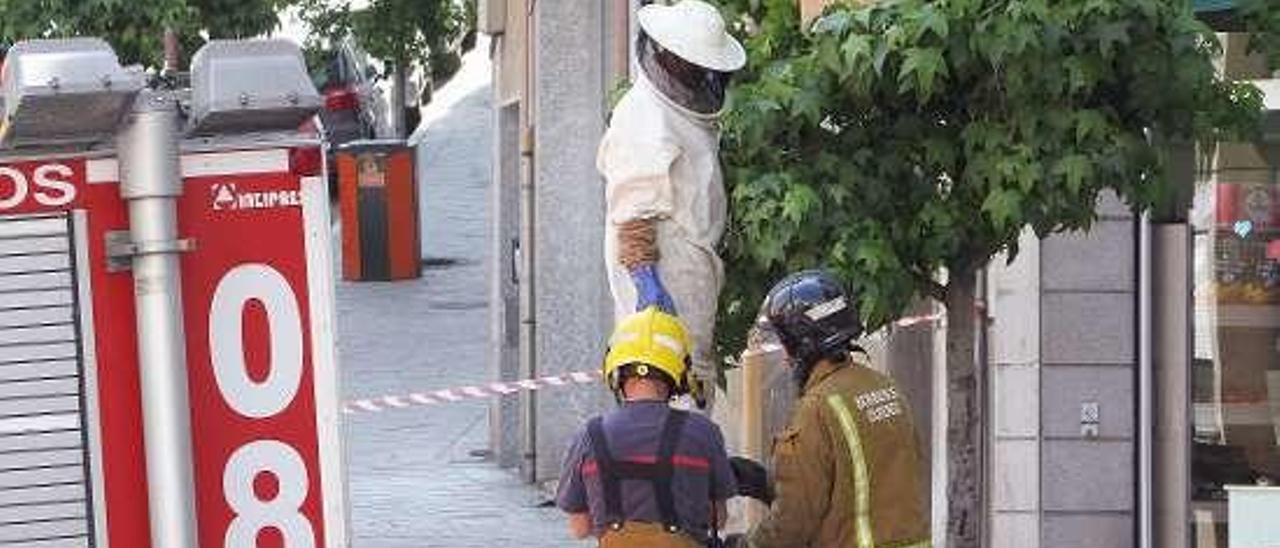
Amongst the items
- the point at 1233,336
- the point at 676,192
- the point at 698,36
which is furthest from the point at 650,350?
the point at 1233,336

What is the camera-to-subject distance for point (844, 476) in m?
6.99

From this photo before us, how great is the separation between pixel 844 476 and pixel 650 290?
1.08 meters

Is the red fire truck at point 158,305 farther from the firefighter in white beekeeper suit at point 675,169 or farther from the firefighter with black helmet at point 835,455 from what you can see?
the firefighter in white beekeeper suit at point 675,169

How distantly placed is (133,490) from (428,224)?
22912mm

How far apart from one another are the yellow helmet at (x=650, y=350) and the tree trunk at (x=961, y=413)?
3.79ft

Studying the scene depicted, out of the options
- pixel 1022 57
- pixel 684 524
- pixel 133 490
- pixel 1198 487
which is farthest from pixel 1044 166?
pixel 1198 487

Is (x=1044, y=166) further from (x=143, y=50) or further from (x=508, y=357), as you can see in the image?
(x=143, y=50)

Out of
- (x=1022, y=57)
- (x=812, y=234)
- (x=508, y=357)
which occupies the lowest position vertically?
(x=508, y=357)

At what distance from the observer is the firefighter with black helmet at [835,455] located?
22.9 feet

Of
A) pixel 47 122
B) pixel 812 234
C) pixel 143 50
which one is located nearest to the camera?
pixel 47 122

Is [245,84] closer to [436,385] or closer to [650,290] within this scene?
[650,290]

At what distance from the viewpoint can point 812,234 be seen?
7.38 m

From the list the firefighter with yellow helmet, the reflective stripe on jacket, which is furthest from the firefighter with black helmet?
the firefighter with yellow helmet

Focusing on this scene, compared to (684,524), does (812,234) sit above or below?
above
